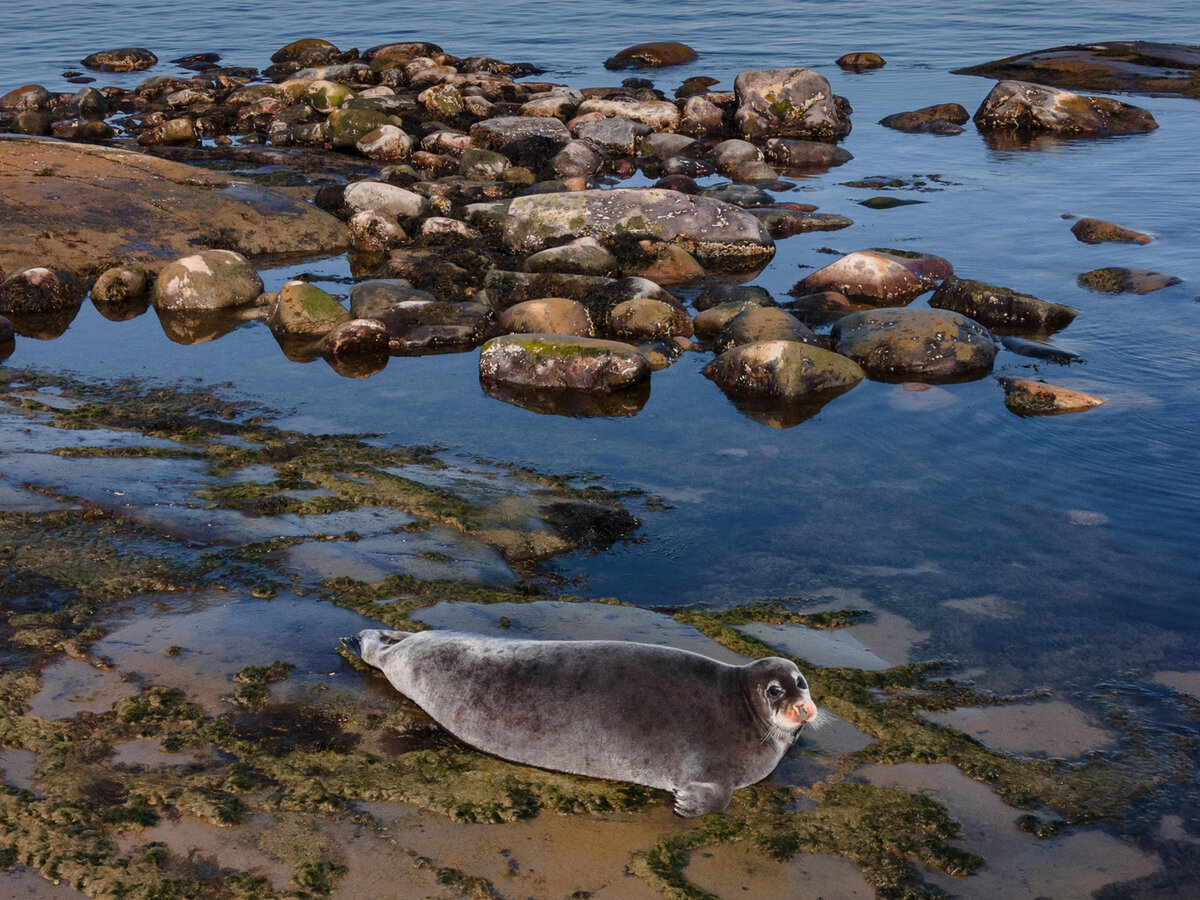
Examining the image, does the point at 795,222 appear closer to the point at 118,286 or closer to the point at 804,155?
the point at 804,155

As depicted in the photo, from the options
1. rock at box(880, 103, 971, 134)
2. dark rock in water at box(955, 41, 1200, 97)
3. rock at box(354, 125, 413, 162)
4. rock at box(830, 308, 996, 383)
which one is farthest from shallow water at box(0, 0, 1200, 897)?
dark rock in water at box(955, 41, 1200, 97)

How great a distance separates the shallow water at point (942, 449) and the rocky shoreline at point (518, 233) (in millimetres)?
Answer: 385

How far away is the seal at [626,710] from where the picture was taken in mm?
4262

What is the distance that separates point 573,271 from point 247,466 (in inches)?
216

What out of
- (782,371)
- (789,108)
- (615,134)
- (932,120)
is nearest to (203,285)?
(782,371)

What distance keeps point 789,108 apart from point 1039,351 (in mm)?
11421

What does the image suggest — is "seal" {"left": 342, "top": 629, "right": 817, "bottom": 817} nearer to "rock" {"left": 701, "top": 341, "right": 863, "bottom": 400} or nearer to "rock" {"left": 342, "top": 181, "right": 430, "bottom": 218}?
"rock" {"left": 701, "top": 341, "right": 863, "bottom": 400}

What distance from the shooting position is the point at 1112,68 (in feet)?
76.7

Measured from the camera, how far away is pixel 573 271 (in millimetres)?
11844

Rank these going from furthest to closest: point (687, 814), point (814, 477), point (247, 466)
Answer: point (814, 477)
point (247, 466)
point (687, 814)

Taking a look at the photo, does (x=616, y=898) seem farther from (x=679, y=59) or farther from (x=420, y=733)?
(x=679, y=59)

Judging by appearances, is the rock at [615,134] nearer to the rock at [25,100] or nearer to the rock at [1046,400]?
the rock at [1046,400]

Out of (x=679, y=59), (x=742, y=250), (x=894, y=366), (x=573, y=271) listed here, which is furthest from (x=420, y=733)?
(x=679, y=59)

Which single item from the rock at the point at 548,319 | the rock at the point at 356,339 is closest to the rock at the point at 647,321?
the rock at the point at 548,319
